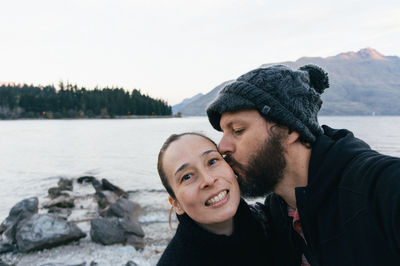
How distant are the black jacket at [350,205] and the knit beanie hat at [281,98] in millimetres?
223

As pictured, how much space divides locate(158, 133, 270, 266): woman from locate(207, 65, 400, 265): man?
0.23 meters

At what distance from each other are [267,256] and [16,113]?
121707mm

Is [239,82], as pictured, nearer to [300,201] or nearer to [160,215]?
[300,201]

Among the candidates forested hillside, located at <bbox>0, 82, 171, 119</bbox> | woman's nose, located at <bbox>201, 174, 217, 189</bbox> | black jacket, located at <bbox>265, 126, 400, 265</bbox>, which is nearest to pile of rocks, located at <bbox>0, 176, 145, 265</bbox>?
woman's nose, located at <bbox>201, 174, 217, 189</bbox>

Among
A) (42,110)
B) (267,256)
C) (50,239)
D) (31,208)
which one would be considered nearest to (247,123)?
(267,256)

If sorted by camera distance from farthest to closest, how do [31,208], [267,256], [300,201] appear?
1. [31,208]
2. [267,256]
3. [300,201]

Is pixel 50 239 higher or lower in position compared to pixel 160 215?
higher

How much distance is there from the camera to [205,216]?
211cm

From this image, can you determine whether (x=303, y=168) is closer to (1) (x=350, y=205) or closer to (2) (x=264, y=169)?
(2) (x=264, y=169)

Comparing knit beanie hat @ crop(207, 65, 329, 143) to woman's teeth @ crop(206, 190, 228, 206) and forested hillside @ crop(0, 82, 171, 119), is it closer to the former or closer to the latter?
woman's teeth @ crop(206, 190, 228, 206)

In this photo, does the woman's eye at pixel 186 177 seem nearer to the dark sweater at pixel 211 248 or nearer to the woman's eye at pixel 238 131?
the dark sweater at pixel 211 248

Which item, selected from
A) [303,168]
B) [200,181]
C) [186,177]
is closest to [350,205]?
[303,168]

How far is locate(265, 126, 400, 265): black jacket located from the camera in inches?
57.7

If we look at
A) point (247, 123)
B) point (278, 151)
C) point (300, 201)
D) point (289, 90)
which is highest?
point (289, 90)
